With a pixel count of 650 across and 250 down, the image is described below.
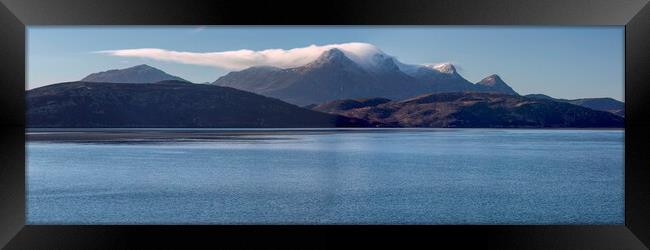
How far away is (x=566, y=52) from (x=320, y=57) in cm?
3429

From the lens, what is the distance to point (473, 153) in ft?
167

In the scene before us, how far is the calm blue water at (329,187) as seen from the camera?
2723cm

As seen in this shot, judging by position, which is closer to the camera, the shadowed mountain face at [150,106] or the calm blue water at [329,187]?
the calm blue water at [329,187]

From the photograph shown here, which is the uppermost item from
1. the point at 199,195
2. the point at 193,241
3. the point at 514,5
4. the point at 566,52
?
the point at 566,52

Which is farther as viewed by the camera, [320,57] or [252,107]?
[320,57]

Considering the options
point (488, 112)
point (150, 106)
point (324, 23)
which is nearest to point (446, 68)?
point (488, 112)

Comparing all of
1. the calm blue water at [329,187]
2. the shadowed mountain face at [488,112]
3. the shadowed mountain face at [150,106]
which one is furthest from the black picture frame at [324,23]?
the shadowed mountain face at [488,112]

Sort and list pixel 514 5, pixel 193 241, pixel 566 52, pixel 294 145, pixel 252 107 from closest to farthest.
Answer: pixel 514 5
pixel 193 241
pixel 294 145
pixel 252 107
pixel 566 52

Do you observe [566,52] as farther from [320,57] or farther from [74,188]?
[74,188]

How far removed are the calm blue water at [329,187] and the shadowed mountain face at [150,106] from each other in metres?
22.1

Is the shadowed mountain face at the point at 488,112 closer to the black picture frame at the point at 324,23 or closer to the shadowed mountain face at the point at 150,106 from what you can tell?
the shadowed mountain face at the point at 150,106

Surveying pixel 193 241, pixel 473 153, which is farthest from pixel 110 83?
pixel 193 241

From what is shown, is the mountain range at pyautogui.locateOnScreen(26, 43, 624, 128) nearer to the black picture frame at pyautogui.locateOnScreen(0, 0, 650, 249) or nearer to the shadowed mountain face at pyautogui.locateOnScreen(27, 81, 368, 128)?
the shadowed mountain face at pyautogui.locateOnScreen(27, 81, 368, 128)

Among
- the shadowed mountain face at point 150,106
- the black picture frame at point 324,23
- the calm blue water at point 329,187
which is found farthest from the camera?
the shadowed mountain face at point 150,106
